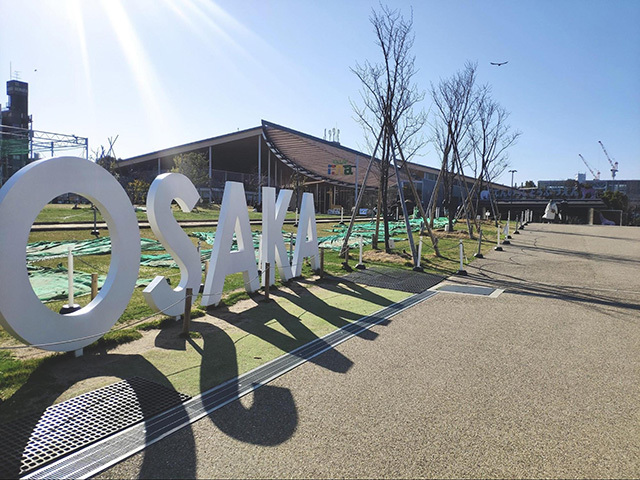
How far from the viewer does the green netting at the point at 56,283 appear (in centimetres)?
836

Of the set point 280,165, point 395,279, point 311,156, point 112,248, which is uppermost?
point 311,156

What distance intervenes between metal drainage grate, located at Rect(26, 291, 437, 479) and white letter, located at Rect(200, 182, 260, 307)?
8.52 feet

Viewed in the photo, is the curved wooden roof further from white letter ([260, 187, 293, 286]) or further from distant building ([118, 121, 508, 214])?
white letter ([260, 187, 293, 286])

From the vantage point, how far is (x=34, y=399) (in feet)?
14.0

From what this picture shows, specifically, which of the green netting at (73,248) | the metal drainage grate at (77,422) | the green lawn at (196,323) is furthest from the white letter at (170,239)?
the green netting at (73,248)

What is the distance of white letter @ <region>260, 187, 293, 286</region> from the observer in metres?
9.67

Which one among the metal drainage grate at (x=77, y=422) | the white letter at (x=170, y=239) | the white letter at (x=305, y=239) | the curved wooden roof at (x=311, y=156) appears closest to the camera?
the metal drainage grate at (x=77, y=422)

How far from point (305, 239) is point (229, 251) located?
340cm

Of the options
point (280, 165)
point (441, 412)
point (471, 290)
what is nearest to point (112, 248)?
point (441, 412)

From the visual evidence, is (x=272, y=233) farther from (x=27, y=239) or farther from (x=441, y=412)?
(x=441, y=412)

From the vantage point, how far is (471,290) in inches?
406

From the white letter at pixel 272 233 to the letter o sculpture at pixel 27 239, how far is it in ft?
11.9

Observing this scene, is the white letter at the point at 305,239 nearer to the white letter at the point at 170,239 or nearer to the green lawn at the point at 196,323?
the green lawn at the point at 196,323

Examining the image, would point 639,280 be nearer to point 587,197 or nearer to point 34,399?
point 34,399
